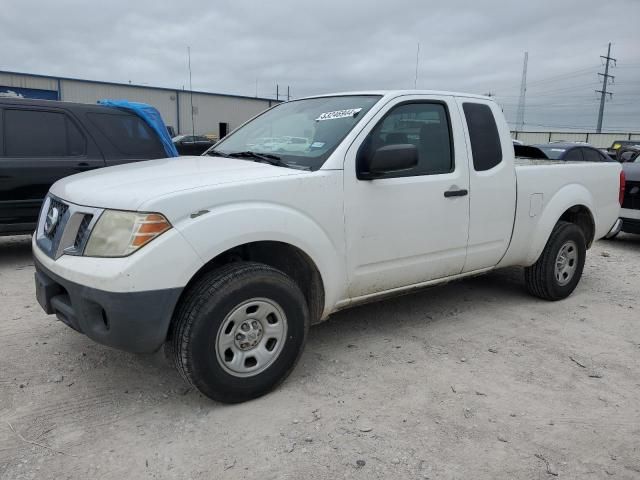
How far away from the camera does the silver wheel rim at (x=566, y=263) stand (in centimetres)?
481

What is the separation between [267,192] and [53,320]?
7.55 feet

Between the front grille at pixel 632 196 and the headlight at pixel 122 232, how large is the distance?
7341 millimetres

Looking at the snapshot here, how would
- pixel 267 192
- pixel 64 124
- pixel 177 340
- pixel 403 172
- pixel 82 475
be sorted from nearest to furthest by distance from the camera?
pixel 82 475 < pixel 177 340 < pixel 267 192 < pixel 403 172 < pixel 64 124

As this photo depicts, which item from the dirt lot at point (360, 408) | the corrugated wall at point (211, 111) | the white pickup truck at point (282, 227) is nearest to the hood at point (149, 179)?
the white pickup truck at point (282, 227)

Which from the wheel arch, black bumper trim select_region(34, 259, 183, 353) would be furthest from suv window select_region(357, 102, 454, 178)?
black bumper trim select_region(34, 259, 183, 353)

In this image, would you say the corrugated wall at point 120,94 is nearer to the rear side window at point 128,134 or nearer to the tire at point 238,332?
the rear side window at point 128,134

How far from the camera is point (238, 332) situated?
9.21ft

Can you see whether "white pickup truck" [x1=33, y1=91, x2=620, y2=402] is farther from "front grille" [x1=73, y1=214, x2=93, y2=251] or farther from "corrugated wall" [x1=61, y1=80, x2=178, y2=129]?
"corrugated wall" [x1=61, y1=80, x2=178, y2=129]

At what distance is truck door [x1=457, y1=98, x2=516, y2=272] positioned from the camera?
12.8ft

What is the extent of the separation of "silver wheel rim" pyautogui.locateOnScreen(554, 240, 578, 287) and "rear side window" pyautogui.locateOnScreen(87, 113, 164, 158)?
4651 millimetres

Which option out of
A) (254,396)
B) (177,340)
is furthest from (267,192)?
(254,396)

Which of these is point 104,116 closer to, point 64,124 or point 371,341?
point 64,124

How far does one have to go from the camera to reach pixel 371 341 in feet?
12.5

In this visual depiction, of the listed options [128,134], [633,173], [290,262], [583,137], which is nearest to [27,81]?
[128,134]
